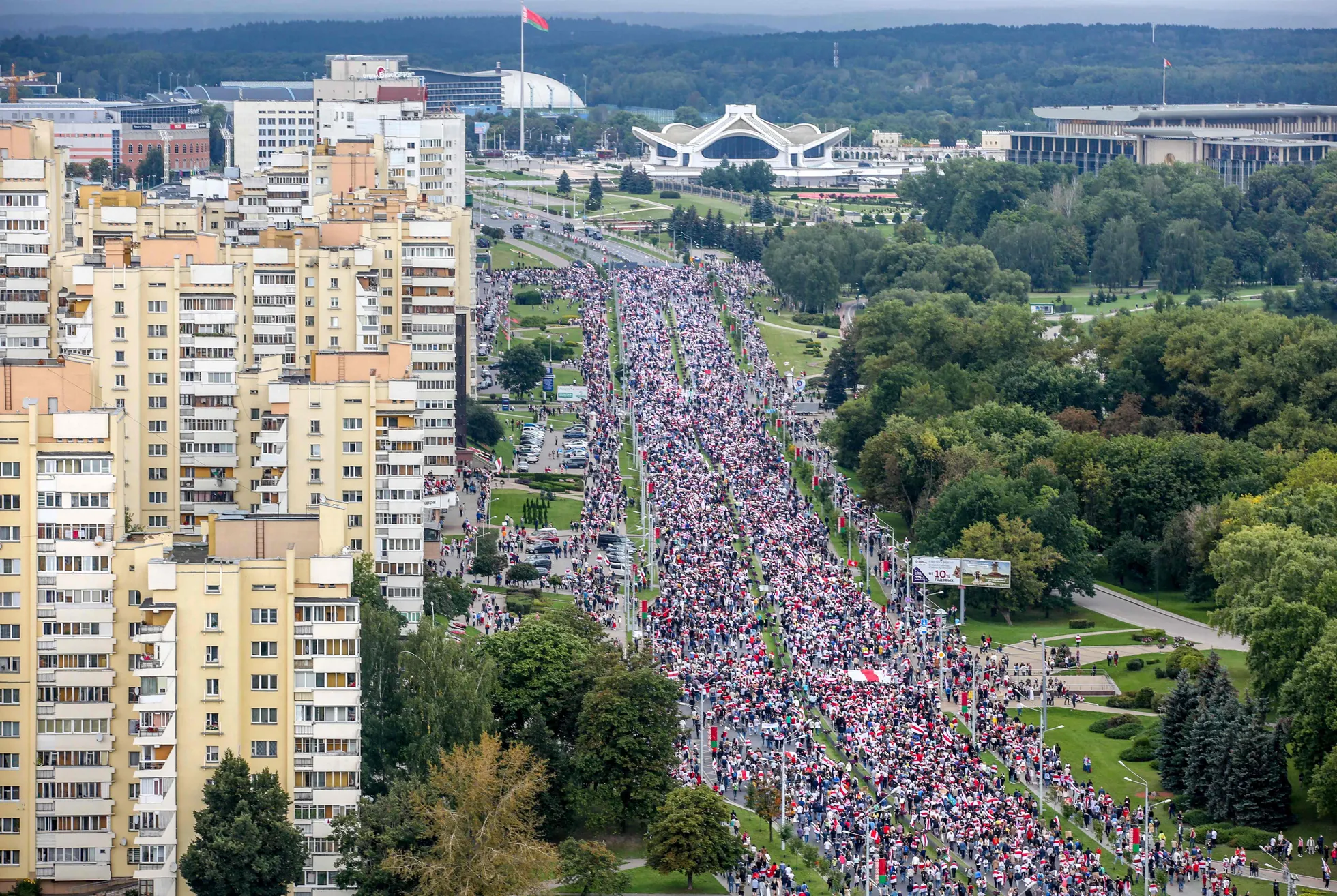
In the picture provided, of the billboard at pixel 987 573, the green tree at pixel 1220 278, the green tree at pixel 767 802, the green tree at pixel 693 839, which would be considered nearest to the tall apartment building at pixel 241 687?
the green tree at pixel 693 839

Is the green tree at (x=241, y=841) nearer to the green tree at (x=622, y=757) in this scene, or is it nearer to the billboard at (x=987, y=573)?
the green tree at (x=622, y=757)

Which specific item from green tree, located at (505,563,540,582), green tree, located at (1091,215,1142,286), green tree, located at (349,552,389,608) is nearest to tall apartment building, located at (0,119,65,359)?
green tree, located at (505,563,540,582)

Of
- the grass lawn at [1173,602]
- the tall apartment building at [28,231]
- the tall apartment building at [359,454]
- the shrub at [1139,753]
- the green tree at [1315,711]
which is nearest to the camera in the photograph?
the green tree at [1315,711]

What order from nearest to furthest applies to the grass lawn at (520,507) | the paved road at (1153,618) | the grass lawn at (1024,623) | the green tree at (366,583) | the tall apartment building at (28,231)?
the green tree at (366,583) < the paved road at (1153,618) < the grass lawn at (1024,623) < the tall apartment building at (28,231) < the grass lawn at (520,507)

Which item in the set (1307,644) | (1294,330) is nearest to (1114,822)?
(1307,644)

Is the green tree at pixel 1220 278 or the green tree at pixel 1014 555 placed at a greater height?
the green tree at pixel 1220 278

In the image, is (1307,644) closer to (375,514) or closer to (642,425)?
(375,514)

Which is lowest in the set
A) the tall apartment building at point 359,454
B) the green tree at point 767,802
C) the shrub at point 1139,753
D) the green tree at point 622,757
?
the shrub at point 1139,753
